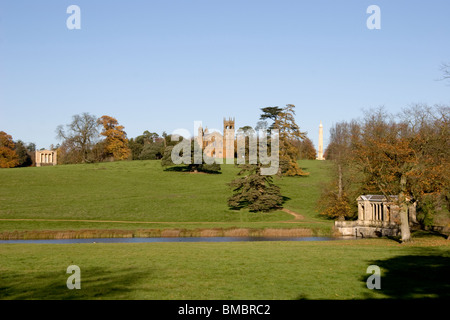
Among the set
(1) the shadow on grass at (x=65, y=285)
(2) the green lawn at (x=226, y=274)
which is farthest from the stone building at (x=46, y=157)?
(1) the shadow on grass at (x=65, y=285)

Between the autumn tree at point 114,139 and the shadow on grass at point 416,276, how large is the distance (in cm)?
11137

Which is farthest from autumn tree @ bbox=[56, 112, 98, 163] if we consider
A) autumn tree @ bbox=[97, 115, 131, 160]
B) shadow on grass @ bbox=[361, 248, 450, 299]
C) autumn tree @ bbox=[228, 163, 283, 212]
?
shadow on grass @ bbox=[361, 248, 450, 299]

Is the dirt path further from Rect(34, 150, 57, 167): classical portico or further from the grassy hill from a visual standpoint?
Rect(34, 150, 57, 167): classical portico

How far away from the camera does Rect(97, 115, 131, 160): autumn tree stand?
12356cm

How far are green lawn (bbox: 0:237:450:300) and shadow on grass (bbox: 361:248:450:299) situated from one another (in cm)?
3

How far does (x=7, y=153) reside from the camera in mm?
114438

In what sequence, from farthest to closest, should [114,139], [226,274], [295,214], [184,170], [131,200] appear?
[114,139] → [184,170] → [131,200] → [295,214] → [226,274]

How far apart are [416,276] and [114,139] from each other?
11661 centimetres

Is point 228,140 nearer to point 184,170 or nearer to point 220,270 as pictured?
point 184,170

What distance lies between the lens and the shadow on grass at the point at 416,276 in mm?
12734

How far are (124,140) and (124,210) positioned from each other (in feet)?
236

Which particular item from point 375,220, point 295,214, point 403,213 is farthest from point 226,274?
point 295,214

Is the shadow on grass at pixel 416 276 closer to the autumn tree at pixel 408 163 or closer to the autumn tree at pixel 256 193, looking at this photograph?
the autumn tree at pixel 408 163
